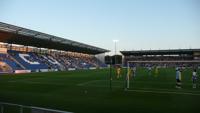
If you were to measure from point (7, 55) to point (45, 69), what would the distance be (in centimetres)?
1175

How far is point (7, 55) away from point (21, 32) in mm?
13860

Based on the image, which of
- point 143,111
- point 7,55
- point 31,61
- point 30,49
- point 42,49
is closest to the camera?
point 143,111

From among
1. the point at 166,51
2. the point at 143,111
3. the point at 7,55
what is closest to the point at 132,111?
the point at 143,111

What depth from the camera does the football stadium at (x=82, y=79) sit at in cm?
1457

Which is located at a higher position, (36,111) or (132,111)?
(36,111)

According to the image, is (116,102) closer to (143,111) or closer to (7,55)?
(143,111)

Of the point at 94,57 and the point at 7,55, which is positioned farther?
the point at 94,57

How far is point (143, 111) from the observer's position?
42.4 ft

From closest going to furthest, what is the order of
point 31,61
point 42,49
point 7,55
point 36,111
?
1. point 36,111
2. point 7,55
3. point 31,61
4. point 42,49

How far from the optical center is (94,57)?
123 meters

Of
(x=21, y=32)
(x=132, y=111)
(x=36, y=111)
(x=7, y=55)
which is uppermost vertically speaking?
(x=21, y=32)

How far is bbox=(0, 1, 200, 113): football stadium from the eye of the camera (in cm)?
1457

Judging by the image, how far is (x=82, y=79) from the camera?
35594 mm

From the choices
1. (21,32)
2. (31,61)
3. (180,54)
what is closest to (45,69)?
(31,61)
